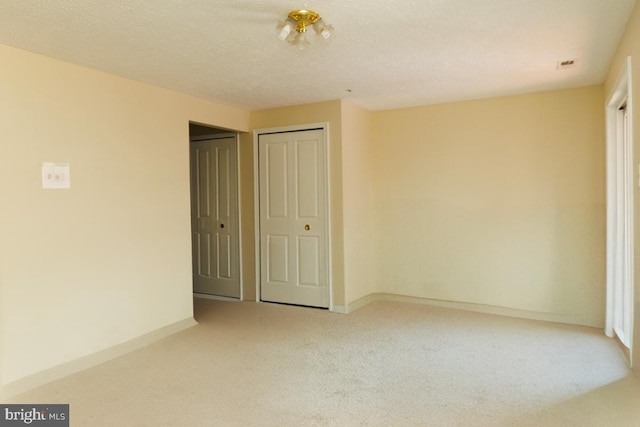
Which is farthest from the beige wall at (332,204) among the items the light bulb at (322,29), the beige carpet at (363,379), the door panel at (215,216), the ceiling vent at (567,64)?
the light bulb at (322,29)

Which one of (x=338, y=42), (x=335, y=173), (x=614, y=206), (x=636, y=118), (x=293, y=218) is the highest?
(x=338, y=42)

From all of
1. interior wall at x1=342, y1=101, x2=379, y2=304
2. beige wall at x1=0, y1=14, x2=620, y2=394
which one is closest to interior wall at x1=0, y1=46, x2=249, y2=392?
beige wall at x1=0, y1=14, x2=620, y2=394

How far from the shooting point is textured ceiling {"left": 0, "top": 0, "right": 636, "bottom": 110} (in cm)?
248

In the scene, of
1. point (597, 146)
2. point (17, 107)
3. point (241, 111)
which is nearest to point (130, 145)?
point (17, 107)

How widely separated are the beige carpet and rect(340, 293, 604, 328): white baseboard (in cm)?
16

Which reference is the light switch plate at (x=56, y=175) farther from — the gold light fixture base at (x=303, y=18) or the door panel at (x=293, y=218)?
the door panel at (x=293, y=218)

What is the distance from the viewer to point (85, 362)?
3.38 m

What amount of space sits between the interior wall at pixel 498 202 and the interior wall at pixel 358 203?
121mm

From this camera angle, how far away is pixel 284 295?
17.3 ft

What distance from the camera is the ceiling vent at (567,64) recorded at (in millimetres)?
3504

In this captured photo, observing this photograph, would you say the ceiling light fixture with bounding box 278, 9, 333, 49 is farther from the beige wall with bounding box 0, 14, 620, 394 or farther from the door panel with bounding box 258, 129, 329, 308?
the door panel with bounding box 258, 129, 329, 308

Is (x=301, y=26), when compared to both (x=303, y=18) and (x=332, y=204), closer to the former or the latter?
(x=303, y=18)

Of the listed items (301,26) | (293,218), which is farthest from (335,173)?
(301,26)

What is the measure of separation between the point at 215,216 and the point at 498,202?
352 centimetres
